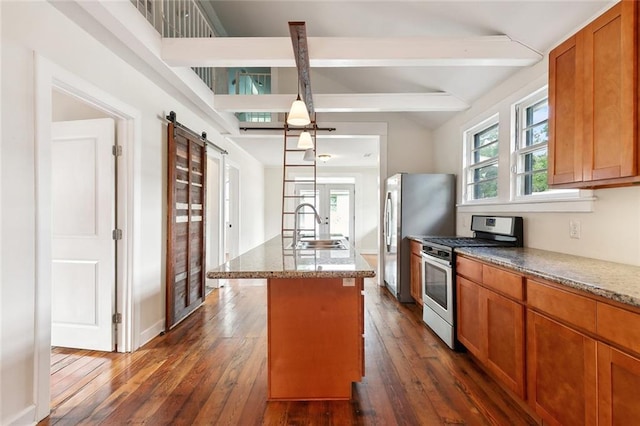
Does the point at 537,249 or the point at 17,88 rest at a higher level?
the point at 17,88

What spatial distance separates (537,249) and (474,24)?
1.91 metres

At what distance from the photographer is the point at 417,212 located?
4.09 metres

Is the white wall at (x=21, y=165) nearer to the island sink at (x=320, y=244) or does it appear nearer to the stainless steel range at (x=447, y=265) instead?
the island sink at (x=320, y=244)

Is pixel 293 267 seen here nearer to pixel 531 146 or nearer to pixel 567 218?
pixel 567 218

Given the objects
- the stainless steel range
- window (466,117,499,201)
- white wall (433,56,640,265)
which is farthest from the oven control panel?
window (466,117,499,201)

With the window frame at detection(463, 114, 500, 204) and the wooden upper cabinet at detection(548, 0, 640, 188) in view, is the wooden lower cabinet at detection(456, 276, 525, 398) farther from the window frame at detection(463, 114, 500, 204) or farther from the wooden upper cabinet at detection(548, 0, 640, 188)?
the window frame at detection(463, 114, 500, 204)

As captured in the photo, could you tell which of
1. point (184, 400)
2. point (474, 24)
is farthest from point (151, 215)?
point (474, 24)

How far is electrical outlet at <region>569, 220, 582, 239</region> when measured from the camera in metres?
2.19

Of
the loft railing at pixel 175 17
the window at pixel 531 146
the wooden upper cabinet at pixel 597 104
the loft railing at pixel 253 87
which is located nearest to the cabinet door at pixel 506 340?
the wooden upper cabinet at pixel 597 104

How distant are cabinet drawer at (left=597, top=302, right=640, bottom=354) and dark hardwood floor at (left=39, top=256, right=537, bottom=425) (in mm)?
883

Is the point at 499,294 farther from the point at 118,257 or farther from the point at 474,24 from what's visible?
the point at 118,257

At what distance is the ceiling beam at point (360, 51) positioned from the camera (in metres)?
2.55

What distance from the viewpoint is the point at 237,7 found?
3.96m

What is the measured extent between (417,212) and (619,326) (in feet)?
9.55
